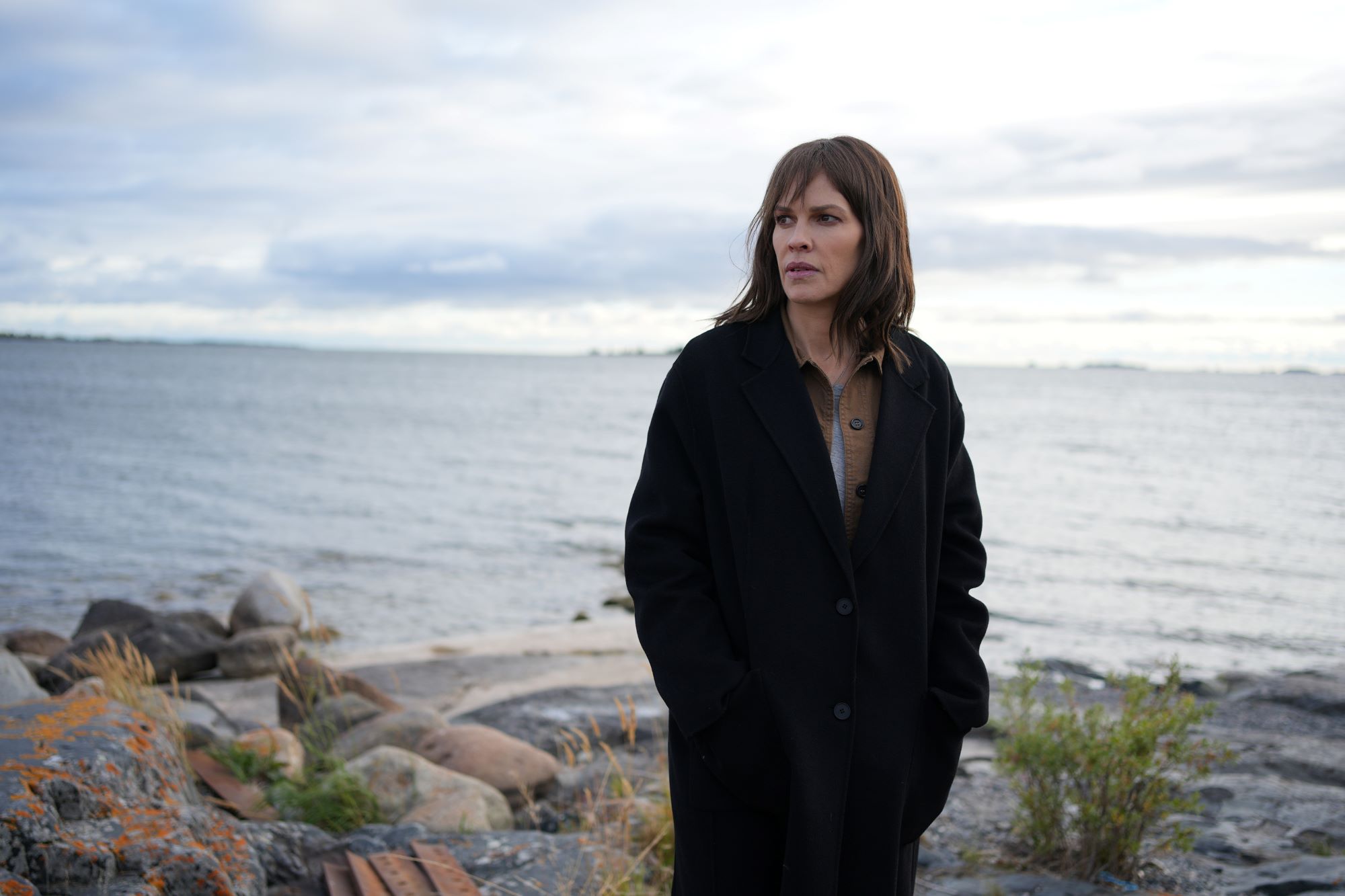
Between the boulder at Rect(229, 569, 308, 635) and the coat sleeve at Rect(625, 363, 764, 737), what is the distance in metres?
10.4

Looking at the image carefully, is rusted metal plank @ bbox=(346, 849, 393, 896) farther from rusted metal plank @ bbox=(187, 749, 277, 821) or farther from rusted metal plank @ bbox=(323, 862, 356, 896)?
rusted metal plank @ bbox=(187, 749, 277, 821)

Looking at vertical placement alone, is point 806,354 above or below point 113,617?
above

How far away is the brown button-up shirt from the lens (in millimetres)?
2422

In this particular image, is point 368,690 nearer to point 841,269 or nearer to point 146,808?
point 146,808

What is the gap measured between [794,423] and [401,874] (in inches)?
95.8

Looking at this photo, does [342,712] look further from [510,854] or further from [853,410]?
[853,410]

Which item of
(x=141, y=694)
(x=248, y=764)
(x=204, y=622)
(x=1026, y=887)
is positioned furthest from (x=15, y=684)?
(x=1026, y=887)

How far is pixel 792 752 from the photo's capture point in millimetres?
2223

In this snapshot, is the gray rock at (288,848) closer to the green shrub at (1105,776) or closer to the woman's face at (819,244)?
the woman's face at (819,244)

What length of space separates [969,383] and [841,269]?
400ft

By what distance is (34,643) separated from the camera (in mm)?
10727

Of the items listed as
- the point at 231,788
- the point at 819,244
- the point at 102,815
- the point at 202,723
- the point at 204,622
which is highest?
Answer: the point at 819,244

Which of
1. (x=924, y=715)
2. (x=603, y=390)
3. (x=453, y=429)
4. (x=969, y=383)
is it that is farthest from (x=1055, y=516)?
(x=969, y=383)

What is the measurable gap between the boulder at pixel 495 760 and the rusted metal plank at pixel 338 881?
6.28 feet
